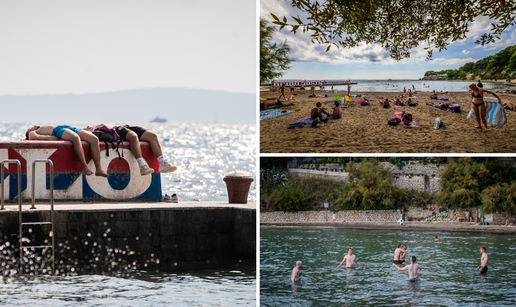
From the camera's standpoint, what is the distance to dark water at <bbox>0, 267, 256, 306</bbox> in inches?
259

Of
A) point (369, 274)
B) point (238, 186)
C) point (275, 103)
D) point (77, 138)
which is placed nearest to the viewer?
point (275, 103)

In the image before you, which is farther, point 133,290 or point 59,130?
point 59,130

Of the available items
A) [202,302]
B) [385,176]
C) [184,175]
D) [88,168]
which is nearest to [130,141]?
[88,168]

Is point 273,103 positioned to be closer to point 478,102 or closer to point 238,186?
point 478,102

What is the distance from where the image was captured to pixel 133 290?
23.5 ft

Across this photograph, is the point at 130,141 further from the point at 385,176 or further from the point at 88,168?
the point at 385,176

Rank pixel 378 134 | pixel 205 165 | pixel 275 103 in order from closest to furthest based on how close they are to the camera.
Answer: pixel 378 134 → pixel 275 103 → pixel 205 165

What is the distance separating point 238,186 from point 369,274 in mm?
3017

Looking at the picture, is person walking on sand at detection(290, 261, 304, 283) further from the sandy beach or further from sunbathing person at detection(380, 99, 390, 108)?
sunbathing person at detection(380, 99, 390, 108)

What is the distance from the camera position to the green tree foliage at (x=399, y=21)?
12.7ft

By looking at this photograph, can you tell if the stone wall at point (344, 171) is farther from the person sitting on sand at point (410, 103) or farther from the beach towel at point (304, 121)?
the person sitting on sand at point (410, 103)

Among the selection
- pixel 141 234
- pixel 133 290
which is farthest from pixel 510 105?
pixel 141 234

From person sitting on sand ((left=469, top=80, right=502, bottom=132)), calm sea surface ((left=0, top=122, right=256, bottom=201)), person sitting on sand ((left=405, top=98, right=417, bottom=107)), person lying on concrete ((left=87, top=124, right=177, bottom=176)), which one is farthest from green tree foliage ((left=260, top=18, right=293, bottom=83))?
calm sea surface ((left=0, top=122, right=256, bottom=201))

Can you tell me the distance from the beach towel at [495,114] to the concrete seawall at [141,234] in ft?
16.8
